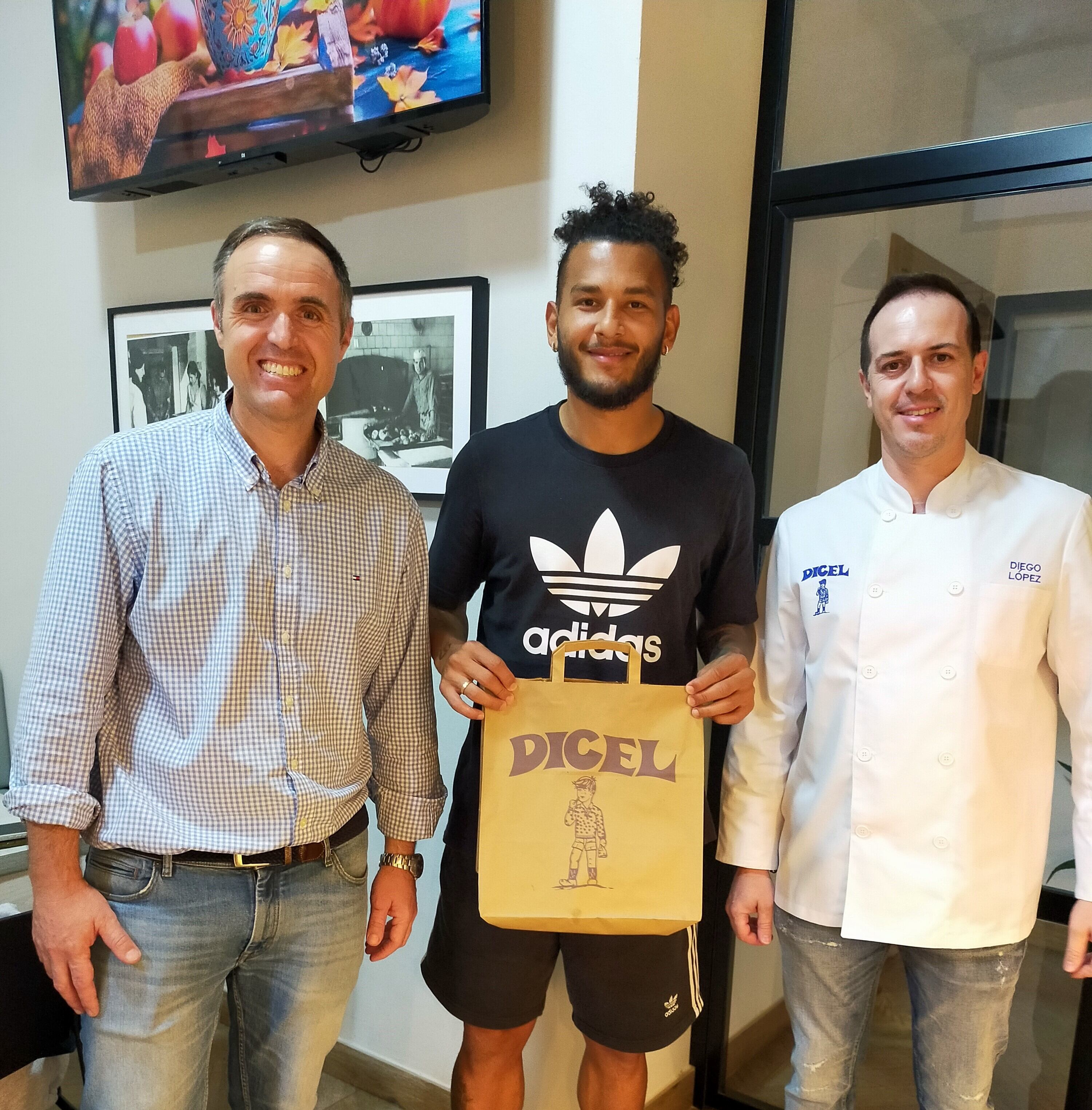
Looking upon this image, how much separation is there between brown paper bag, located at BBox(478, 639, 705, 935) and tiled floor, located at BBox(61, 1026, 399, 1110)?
1235 mm

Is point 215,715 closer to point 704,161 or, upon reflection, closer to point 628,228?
point 628,228

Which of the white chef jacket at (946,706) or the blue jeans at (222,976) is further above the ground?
the white chef jacket at (946,706)

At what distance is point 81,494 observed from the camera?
46.6 inches

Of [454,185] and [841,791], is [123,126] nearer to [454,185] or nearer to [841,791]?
[454,185]

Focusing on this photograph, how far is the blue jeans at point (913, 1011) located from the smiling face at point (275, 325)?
3.98 ft

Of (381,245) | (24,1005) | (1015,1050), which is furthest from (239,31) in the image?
(1015,1050)

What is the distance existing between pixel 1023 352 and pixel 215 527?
5.31 feet

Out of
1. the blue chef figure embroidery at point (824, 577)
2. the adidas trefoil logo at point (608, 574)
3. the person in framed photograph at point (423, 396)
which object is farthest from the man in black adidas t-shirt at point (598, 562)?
the person in framed photograph at point (423, 396)

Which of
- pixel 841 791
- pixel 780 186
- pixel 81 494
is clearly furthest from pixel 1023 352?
pixel 81 494

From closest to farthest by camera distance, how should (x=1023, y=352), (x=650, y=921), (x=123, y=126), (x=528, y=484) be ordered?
(x=650, y=921) → (x=528, y=484) → (x=1023, y=352) → (x=123, y=126)

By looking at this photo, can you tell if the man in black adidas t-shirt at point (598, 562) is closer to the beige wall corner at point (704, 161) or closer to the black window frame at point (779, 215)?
the beige wall corner at point (704, 161)

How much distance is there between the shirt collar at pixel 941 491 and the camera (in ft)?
4.52

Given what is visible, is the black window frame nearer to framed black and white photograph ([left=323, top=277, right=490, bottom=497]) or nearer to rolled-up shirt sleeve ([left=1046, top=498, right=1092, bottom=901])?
rolled-up shirt sleeve ([left=1046, top=498, right=1092, bottom=901])

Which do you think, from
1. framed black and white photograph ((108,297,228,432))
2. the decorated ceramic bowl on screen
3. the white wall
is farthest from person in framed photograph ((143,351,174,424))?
the decorated ceramic bowl on screen
